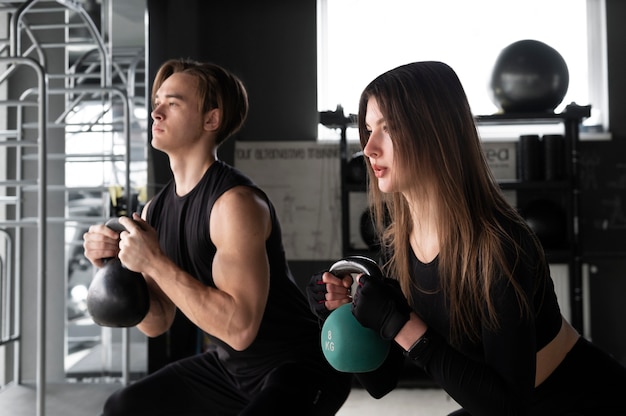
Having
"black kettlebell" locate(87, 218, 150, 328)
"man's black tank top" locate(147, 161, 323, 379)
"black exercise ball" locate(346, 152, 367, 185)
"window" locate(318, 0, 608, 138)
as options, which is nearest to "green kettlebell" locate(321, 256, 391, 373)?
"man's black tank top" locate(147, 161, 323, 379)

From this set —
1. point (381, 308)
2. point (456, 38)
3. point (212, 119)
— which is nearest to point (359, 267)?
point (381, 308)

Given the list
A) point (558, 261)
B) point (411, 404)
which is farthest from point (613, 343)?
point (411, 404)

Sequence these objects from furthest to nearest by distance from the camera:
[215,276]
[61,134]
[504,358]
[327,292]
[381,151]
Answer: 1. [61,134]
2. [215,276]
3. [327,292]
4. [381,151]
5. [504,358]

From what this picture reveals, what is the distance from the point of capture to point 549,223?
13.8ft

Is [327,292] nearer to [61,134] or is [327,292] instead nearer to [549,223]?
[61,134]

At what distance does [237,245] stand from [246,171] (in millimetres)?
3245

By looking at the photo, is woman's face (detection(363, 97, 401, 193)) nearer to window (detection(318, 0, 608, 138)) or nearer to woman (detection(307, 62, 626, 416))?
woman (detection(307, 62, 626, 416))

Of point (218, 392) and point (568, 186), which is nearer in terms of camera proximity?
point (218, 392)

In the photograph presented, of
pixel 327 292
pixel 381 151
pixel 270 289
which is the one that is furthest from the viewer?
pixel 270 289

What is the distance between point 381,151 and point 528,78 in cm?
300

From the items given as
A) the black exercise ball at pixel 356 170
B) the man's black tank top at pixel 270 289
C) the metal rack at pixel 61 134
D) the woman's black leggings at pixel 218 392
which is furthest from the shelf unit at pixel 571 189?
the woman's black leggings at pixel 218 392

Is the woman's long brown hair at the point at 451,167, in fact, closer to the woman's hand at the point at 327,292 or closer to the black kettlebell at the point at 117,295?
the woman's hand at the point at 327,292

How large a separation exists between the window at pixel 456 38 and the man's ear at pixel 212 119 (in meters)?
3.08

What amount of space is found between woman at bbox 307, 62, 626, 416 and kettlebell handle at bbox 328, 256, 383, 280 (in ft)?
0.09
